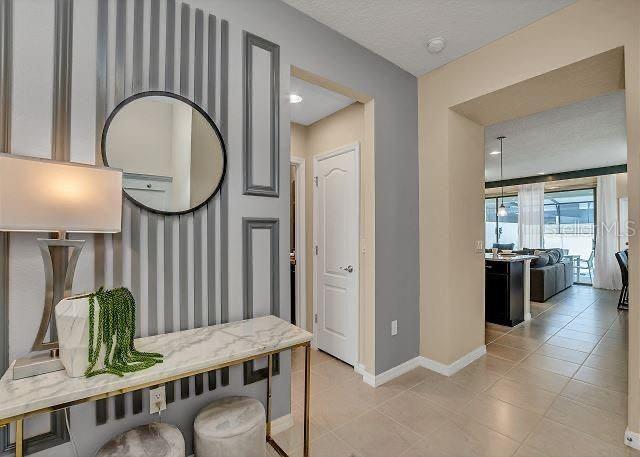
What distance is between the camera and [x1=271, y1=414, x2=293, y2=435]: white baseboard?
201cm

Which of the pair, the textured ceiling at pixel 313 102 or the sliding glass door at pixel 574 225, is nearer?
the textured ceiling at pixel 313 102

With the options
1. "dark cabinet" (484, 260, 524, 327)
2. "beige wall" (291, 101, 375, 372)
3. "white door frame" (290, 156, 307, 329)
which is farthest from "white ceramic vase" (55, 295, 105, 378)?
"dark cabinet" (484, 260, 524, 327)

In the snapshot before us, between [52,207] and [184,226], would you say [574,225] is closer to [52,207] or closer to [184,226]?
[184,226]

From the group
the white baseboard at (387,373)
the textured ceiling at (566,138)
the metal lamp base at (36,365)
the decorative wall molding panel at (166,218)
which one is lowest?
the white baseboard at (387,373)

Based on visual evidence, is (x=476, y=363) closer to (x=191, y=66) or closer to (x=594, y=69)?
(x=594, y=69)

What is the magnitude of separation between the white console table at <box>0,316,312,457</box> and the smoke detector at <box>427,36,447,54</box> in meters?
2.38

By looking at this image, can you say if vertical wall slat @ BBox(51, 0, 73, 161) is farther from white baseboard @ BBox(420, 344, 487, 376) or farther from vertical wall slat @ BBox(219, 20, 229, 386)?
white baseboard @ BBox(420, 344, 487, 376)

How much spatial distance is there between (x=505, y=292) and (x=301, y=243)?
2.83 m

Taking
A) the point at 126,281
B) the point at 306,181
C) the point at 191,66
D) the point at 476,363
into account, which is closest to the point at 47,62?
the point at 191,66

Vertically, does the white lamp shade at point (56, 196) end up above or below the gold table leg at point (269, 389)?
above

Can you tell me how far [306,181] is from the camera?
146 inches

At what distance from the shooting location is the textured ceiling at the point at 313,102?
9.48 feet

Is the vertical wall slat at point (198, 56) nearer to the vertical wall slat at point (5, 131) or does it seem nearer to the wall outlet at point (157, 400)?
the vertical wall slat at point (5, 131)

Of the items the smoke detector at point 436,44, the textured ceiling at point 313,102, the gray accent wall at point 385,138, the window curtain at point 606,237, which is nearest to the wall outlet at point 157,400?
the gray accent wall at point 385,138
